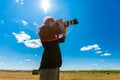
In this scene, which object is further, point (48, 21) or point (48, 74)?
point (48, 21)

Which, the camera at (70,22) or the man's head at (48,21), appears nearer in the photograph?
the camera at (70,22)

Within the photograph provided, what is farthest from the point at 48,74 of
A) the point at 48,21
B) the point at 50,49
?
the point at 48,21

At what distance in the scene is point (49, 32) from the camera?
5.57m

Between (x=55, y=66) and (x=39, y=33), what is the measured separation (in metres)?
0.72

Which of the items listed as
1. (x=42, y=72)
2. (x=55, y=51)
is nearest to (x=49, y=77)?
(x=42, y=72)

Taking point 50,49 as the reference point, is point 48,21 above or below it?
above

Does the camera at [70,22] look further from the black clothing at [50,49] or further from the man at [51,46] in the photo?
the black clothing at [50,49]

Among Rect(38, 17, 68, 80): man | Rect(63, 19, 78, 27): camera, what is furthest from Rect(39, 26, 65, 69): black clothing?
Rect(63, 19, 78, 27): camera

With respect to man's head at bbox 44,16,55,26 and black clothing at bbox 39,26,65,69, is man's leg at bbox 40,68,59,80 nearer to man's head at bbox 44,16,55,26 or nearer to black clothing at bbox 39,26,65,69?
black clothing at bbox 39,26,65,69

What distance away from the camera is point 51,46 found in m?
5.57

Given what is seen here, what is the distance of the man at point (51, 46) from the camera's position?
216 inches

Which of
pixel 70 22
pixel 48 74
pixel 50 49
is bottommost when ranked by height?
pixel 48 74

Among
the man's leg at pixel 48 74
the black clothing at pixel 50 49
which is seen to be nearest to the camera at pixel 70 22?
the black clothing at pixel 50 49

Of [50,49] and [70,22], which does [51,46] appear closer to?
[50,49]
